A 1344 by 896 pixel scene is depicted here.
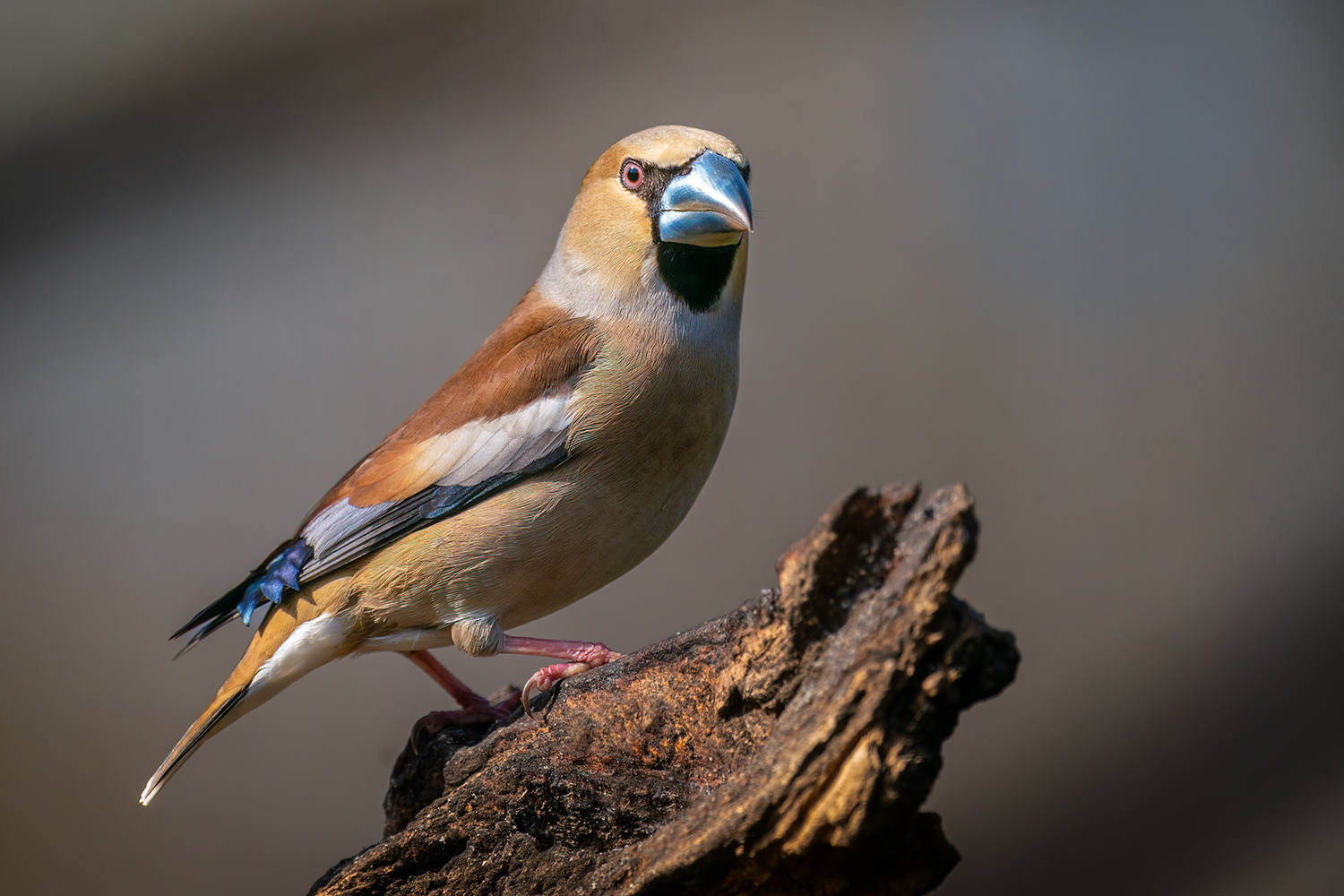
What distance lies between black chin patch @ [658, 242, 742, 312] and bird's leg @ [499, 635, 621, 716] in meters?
0.72

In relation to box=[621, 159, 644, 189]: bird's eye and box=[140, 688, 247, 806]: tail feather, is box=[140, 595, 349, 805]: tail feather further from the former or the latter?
box=[621, 159, 644, 189]: bird's eye

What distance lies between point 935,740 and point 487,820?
88cm

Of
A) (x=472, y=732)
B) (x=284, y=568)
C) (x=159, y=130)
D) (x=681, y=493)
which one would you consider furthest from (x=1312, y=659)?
(x=159, y=130)

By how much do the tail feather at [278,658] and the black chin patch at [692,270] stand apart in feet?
3.20

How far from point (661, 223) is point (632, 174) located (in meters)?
0.16

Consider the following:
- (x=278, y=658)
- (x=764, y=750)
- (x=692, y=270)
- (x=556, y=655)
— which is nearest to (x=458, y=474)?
(x=556, y=655)

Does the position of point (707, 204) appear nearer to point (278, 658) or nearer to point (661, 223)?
point (661, 223)

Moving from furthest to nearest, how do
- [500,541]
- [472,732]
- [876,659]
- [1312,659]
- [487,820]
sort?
[1312,659] → [472,732] → [500,541] → [487,820] → [876,659]

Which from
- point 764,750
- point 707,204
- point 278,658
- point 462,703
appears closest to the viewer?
point 764,750

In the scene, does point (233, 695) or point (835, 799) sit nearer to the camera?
point (835, 799)

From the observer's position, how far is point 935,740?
1.11 m

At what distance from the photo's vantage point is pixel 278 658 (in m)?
1.95

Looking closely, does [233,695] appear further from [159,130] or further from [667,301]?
[159,130]

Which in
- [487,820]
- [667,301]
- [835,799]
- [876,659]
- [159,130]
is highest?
[159,130]
